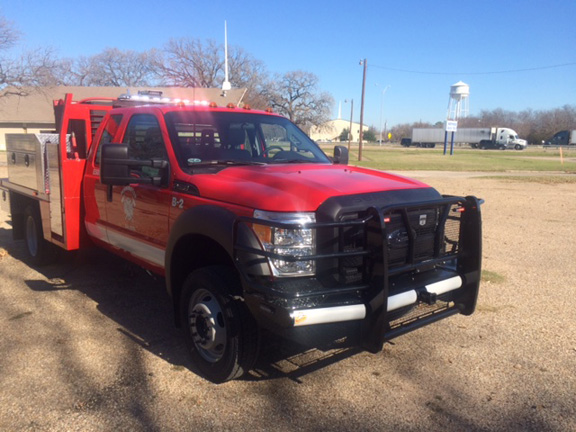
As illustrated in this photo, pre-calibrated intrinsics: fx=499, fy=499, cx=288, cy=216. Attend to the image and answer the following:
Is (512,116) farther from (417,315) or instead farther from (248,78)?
(417,315)

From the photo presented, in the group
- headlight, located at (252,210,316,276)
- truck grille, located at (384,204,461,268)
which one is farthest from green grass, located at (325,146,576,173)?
headlight, located at (252,210,316,276)

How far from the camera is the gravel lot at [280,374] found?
3.18m

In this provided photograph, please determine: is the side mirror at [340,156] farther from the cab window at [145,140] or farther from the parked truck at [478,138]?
the parked truck at [478,138]

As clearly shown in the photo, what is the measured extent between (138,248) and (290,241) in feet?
6.41

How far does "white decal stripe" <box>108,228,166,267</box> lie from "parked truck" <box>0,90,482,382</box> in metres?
0.02

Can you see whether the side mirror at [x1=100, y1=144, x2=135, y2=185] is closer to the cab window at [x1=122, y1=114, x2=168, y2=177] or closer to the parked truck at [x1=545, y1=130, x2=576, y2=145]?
the cab window at [x1=122, y1=114, x2=168, y2=177]

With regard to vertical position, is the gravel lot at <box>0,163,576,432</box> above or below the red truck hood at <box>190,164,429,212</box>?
below

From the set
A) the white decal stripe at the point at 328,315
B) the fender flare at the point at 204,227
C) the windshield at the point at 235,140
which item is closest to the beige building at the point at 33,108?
the windshield at the point at 235,140

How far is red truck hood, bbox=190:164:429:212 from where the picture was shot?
3.21m

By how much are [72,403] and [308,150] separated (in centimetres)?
302

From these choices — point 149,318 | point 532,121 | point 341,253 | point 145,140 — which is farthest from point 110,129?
point 532,121

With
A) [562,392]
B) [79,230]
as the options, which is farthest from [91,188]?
[562,392]

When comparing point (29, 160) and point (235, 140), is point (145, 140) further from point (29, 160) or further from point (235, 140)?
point (29, 160)

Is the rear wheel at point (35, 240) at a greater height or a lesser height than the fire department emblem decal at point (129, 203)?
lesser
